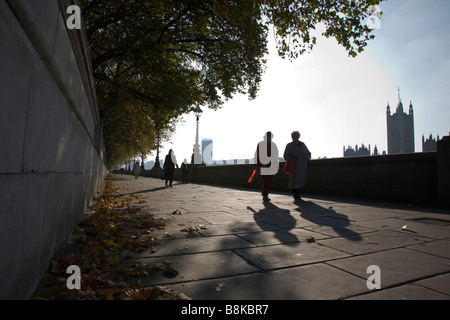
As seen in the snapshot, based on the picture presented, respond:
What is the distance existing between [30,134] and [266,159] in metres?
6.85

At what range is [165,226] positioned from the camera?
13.6 feet

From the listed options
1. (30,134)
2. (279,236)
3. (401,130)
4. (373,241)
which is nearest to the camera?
(30,134)

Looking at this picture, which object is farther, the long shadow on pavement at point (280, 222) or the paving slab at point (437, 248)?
the long shadow on pavement at point (280, 222)

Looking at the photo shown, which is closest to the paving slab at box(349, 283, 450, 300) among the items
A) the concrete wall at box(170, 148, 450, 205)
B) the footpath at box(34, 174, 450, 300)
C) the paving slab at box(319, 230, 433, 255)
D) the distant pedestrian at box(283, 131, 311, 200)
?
the footpath at box(34, 174, 450, 300)

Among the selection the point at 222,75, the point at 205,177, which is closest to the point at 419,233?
the point at 222,75

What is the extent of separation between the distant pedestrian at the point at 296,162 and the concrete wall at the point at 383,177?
5.52 ft

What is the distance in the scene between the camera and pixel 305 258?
261 cm

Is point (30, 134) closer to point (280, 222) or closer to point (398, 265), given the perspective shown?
point (398, 265)

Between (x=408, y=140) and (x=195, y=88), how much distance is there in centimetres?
20177

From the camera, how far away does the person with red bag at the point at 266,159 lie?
26.1 feet

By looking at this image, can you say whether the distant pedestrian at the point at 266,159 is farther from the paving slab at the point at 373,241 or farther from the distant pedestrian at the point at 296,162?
the paving slab at the point at 373,241

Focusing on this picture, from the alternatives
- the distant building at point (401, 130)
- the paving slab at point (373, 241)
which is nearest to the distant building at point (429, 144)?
the distant building at point (401, 130)

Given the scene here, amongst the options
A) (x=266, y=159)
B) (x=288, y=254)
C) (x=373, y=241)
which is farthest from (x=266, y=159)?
(x=288, y=254)
